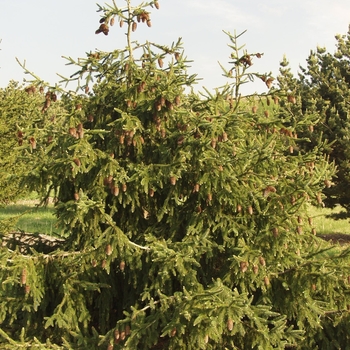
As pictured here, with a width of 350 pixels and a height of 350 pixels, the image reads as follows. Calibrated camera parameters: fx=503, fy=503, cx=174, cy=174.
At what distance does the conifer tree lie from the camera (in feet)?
12.6

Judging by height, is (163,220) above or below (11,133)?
below

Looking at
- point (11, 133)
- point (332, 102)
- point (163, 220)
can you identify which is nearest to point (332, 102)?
point (332, 102)

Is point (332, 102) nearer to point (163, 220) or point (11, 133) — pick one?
point (11, 133)

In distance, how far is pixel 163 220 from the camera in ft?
14.7

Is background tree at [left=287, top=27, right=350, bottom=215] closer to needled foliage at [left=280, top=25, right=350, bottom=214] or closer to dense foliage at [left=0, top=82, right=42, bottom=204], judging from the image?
needled foliage at [left=280, top=25, right=350, bottom=214]

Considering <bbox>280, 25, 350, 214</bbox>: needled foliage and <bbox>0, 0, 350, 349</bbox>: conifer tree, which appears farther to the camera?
<bbox>280, 25, 350, 214</bbox>: needled foliage

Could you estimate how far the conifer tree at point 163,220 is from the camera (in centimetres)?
385

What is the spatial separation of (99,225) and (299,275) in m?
1.73

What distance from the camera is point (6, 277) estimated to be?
13.0ft

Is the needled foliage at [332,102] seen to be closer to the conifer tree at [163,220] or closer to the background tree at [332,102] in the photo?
the background tree at [332,102]

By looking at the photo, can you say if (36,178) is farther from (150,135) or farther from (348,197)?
(348,197)

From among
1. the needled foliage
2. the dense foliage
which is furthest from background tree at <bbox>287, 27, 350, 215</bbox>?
the dense foliage

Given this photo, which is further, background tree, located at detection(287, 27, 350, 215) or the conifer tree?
background tree, located at detection(287, 27, 350, 215)

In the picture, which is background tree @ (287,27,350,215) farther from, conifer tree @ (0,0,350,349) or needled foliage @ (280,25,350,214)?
conifer tree @ (0,0,350,349)
